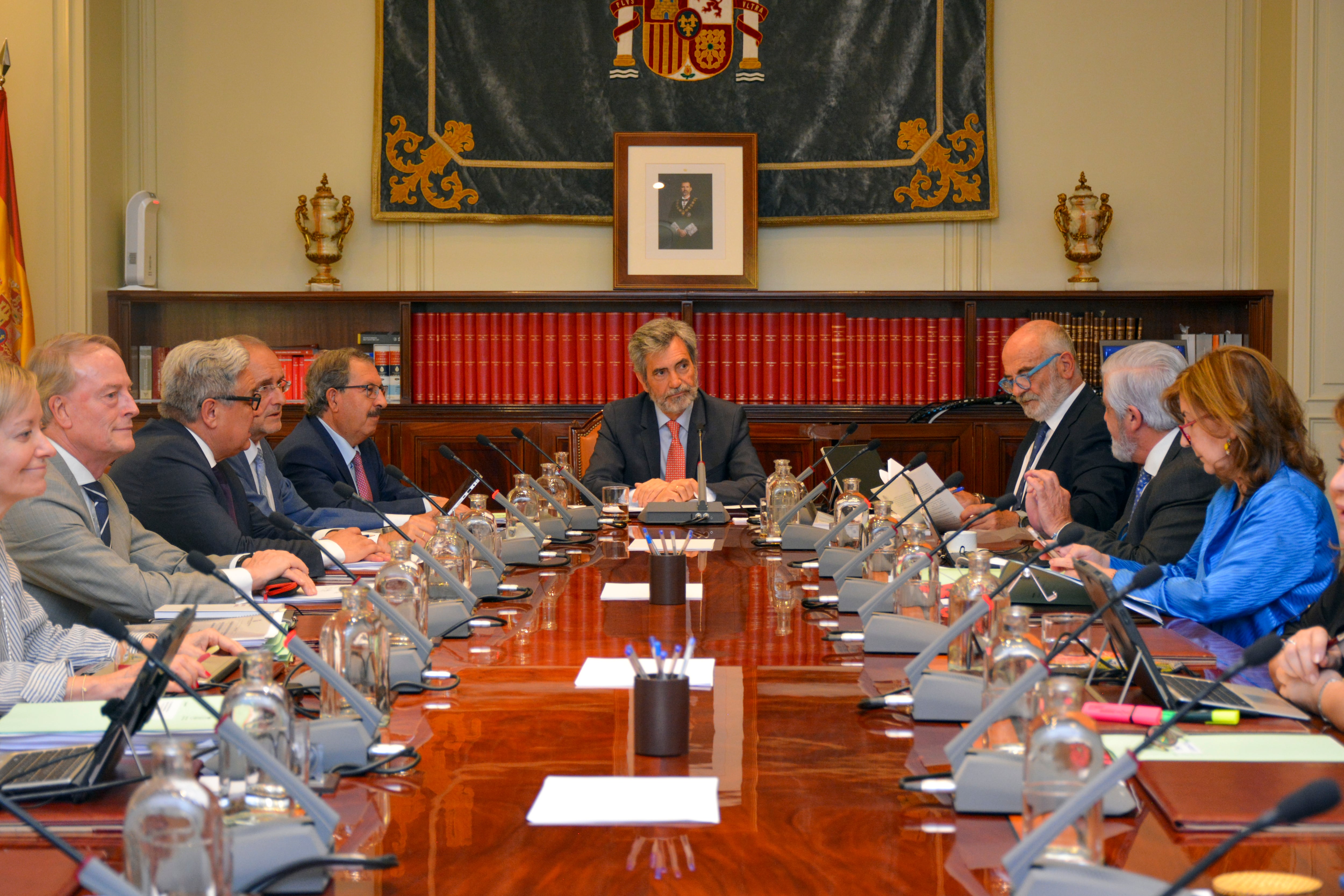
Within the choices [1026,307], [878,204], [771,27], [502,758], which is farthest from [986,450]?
Result: [502,758]

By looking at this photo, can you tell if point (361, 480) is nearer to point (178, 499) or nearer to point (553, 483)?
point (553, 483)

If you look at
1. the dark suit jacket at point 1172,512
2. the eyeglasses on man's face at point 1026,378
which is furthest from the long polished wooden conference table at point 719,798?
the eyeglasses on man's face at point 1026,378

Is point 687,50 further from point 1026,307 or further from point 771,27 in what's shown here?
point 1026,307

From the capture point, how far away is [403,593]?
201 centimetres

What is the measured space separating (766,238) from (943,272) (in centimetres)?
85

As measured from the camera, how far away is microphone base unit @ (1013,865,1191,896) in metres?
0.97

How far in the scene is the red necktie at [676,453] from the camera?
4770 mm

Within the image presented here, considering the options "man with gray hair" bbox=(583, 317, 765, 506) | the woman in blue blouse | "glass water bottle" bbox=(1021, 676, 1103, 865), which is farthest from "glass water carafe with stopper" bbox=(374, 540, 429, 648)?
"man with gray hair" bbox=(583, 317, 765, 506)

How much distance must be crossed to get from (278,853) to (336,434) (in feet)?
11.0

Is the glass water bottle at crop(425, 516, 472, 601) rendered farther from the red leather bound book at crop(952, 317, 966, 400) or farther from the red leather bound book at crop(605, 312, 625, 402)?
the red leather bound book at crop(952, 317, 966, 400)

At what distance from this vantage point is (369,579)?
2787 mm

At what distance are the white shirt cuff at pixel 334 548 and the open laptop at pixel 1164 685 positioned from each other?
1.85m

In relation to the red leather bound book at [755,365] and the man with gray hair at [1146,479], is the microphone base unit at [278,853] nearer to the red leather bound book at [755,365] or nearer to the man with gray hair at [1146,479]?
the man with gray hair at [1146,479]

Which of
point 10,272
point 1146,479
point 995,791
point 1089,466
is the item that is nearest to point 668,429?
point 1089,466
